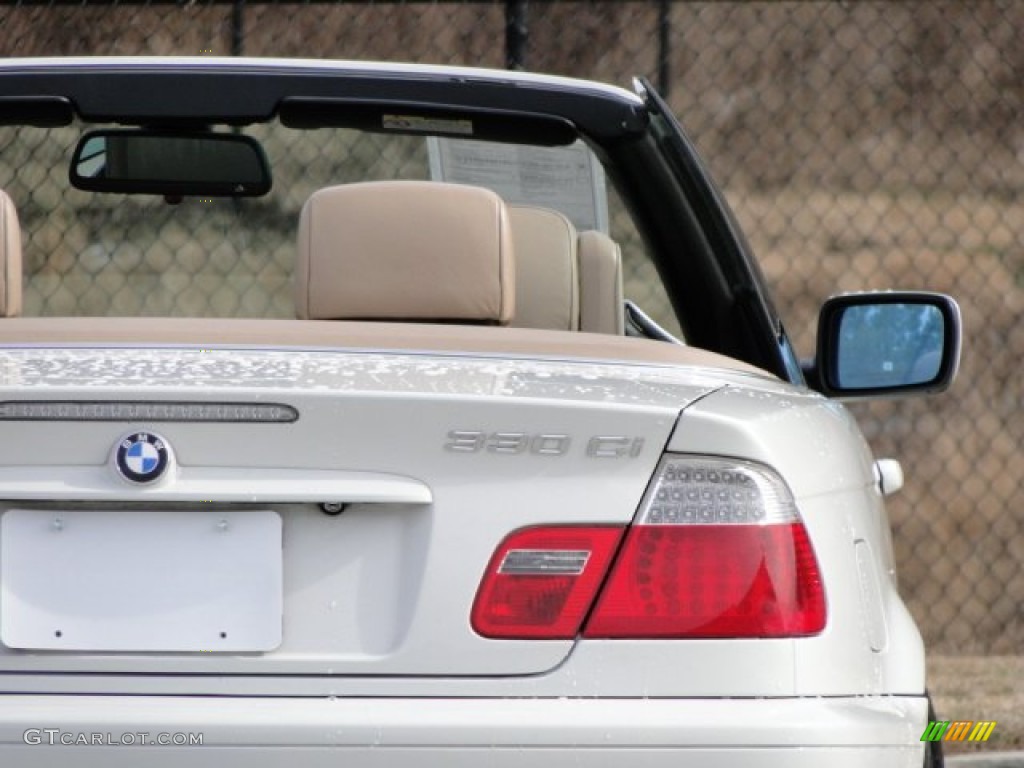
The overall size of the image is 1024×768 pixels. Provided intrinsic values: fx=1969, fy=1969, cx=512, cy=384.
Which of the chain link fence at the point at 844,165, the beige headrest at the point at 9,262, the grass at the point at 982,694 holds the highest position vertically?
the beige headrest at the point at 9,262

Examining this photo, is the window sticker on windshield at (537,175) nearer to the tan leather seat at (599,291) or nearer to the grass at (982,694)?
the tan leather seat at (599,291)

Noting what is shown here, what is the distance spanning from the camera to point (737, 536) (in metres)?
2.28

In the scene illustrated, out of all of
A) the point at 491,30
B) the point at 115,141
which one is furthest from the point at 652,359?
the point at 491,30

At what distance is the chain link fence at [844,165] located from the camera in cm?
1343

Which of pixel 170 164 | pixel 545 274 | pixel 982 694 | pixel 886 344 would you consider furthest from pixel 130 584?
pixel 982 694

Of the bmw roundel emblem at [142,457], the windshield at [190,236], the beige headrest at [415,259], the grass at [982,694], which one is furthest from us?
the windshield at [190,236]

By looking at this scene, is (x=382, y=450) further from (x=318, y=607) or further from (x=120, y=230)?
(x=120, y=230)

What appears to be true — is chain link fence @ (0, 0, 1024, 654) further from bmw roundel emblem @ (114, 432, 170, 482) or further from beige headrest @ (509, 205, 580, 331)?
bmw roundel emblem @ (114, 432, 170, 482)

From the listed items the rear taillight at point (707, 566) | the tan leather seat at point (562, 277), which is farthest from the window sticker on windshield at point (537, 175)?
the rear taillight at point (707, 566)

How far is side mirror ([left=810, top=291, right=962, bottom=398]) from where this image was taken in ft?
11.2

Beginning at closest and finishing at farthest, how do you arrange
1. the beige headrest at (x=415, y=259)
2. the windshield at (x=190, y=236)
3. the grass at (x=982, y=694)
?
the beige headrest at (x=415, y=259), the grass at (x=982, y=694), the windshield at (x=190, y=236)

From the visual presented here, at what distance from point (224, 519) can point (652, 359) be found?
2.13ft

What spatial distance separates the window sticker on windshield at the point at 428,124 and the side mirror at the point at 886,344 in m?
0.69

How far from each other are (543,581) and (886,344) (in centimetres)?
132
